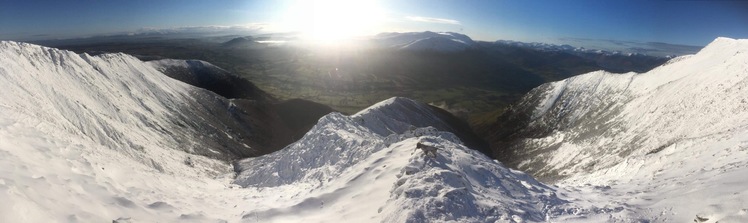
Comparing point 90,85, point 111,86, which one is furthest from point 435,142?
point 111,86

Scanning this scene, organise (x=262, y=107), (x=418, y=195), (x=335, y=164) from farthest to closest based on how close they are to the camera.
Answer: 1. (x=262, y=107)
2. (x=335, y=164)
3. (x=418, y=195)

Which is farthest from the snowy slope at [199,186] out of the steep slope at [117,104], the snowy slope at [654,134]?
the snowy slope at [654,134]

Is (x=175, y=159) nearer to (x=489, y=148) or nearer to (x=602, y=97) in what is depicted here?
(x=489, y=148)

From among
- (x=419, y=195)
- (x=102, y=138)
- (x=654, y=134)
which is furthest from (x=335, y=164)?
(x=654, y=134)

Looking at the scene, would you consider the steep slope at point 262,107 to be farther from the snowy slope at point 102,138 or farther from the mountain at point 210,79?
the snowy slope at point 102,138

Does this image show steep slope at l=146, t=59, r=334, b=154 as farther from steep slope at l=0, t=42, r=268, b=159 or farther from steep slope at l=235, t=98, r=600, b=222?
steep slope at l=235, t=98, r=600, b=222

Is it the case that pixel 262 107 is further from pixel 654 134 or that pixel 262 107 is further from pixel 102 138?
pixel 654 134
